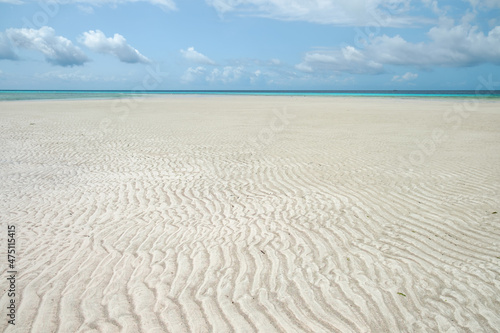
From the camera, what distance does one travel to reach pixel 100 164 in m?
11.2

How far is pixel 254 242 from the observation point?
18.5 feet

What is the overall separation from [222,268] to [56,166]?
845 cm

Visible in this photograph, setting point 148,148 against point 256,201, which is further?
point 148,148

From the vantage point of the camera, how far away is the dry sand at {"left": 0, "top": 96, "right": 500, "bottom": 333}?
3873 millimetres

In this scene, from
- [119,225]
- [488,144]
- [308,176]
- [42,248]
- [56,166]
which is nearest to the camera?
[42,248]

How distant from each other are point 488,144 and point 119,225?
15149mm

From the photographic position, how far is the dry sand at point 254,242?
12.7 feet

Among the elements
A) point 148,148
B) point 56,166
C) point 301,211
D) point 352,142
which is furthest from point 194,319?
point 352,142

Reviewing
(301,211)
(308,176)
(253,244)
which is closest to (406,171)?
(308,176)

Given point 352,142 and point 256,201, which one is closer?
point 256,201

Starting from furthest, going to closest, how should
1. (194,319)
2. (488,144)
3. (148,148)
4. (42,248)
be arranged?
(488,144) < (148,148) < (42,248) < (194,319)

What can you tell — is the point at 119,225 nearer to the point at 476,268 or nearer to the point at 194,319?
the point at 194,319

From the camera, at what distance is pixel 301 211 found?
7.00m

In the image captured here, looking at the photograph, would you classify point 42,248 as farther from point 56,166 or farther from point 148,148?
point 148,148
